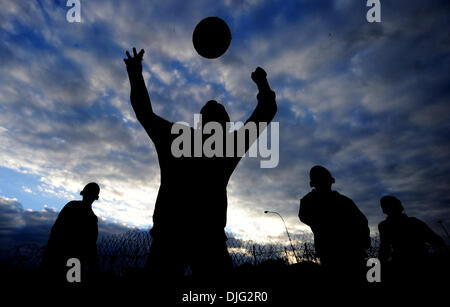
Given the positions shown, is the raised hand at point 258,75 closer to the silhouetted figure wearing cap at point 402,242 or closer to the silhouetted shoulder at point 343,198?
the silhouetted shoulder at point 343,198

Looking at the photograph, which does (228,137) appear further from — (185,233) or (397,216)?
(397,216)

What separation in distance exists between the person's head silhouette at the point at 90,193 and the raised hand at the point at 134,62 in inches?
146

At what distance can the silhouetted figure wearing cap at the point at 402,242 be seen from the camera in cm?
476

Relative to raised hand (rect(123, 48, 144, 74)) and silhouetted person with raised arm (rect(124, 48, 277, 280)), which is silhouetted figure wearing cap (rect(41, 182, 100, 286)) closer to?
silhouetted person with raised arm (rect(124, 48, 277, 280))

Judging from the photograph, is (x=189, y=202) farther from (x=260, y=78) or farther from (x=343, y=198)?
(x=343, y=198)

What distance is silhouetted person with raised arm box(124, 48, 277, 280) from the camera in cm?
157

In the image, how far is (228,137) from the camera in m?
1.99

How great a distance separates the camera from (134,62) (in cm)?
242

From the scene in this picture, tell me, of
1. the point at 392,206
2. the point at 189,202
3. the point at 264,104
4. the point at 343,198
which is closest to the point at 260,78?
the point at 264,104

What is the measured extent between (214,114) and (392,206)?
211 inches

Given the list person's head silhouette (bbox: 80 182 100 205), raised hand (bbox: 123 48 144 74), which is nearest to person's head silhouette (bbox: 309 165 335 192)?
raised hand (bbox: 123 48 144 74)

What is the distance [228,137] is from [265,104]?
0.55 meters

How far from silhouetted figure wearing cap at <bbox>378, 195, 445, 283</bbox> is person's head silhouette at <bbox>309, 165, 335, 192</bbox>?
224 cm
